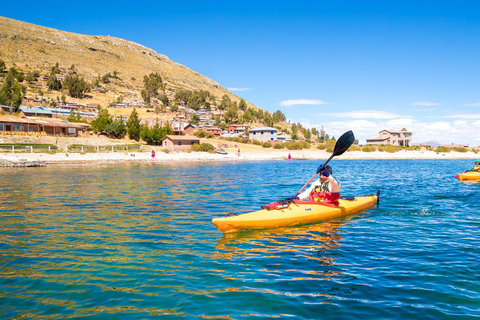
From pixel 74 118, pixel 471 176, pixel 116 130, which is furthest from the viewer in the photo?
pixel 74 118

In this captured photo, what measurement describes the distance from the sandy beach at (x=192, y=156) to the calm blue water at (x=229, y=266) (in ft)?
104

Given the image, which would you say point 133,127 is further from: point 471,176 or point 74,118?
point 471,176

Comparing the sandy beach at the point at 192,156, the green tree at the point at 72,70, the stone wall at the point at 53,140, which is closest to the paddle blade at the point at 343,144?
the sandy beach at the point at 192,156

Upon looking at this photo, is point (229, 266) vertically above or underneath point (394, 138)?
underneath

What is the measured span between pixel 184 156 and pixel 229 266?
51751 millimetres

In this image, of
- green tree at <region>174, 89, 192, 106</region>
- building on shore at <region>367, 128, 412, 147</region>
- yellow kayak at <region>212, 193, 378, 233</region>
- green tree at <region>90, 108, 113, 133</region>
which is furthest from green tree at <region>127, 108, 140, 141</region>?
building on shore at <region>367, 128, 412, 147</region>

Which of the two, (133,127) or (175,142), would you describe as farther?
(133,127)

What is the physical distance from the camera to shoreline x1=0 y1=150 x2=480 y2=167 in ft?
141

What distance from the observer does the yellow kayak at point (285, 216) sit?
10438 millimetres

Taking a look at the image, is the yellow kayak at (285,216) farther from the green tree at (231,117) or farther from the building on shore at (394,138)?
the green tree at (231,117)

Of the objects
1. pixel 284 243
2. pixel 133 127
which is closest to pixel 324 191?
pixel 284 243

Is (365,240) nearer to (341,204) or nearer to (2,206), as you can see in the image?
(341,204)

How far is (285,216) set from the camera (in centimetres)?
1124

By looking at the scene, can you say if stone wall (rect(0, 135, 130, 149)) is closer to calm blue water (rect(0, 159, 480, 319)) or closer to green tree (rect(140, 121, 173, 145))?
green tree (rect(140, 121, 173, 145))
